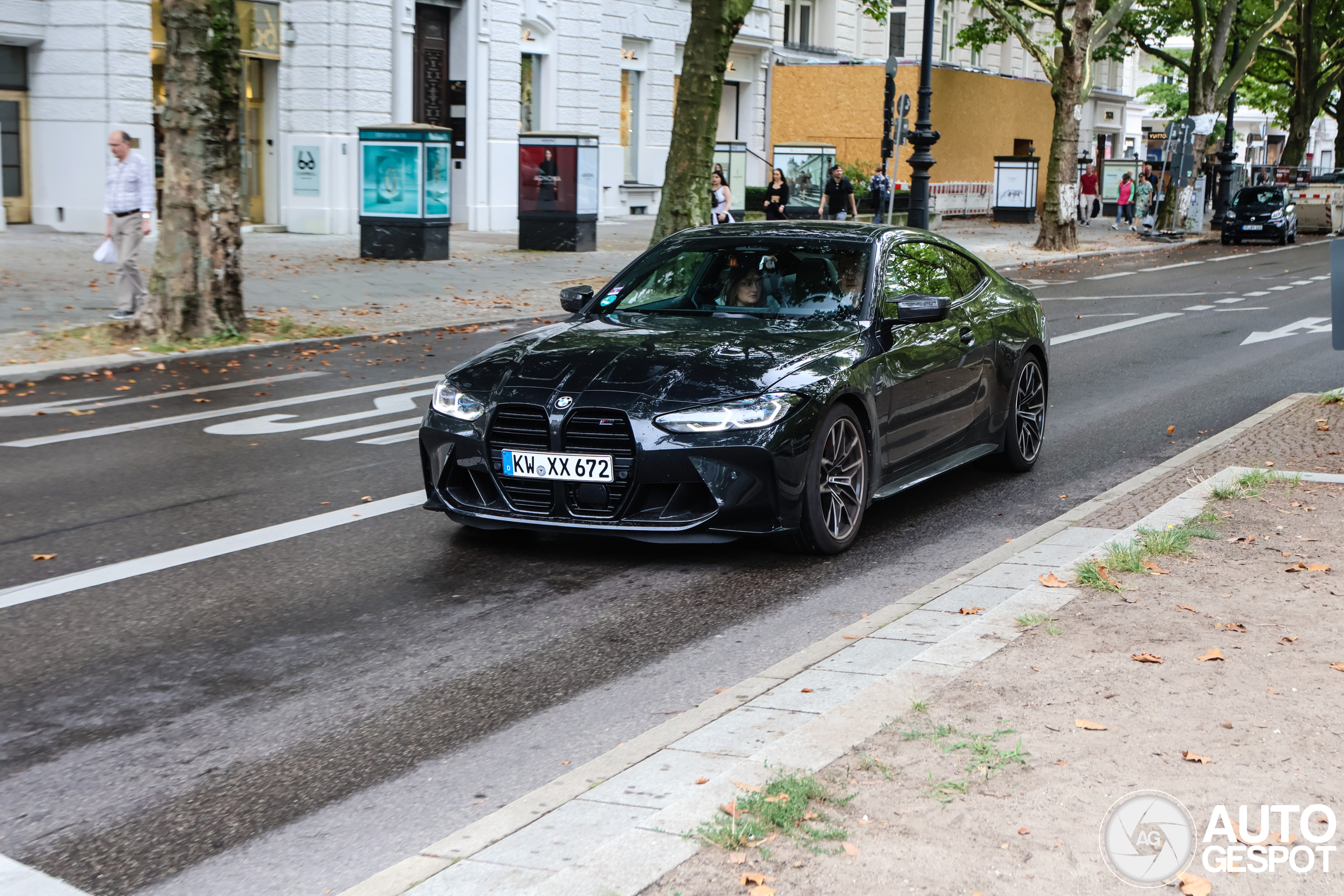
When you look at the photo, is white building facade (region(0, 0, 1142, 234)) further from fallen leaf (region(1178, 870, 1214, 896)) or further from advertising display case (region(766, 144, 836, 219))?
fallen leaf (region(1178, 870, 1214, 896))

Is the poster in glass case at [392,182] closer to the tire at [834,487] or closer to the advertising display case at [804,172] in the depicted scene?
the advertising display case at [804,172]

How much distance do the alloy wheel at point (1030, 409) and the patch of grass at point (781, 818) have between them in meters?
5.49

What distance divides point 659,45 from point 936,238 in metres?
32.6

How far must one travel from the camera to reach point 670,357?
6.76 meters

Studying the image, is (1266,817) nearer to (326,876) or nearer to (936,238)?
(326,876)

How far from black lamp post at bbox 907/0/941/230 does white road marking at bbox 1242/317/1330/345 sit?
1009 centimetres

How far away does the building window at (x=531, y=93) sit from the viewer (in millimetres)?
34531

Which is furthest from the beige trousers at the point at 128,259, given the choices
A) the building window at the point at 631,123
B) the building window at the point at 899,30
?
the building window at the point at 899,30

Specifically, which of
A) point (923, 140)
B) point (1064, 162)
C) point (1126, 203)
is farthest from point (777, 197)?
point (1126, 203)

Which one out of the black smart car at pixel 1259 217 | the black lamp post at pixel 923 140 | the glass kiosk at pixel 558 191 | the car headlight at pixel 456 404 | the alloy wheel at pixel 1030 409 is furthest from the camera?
the black smart car at pixel 1259 217

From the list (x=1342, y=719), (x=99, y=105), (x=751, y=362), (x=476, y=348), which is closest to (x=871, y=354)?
(x=751, y=362)

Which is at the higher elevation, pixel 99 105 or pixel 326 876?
pixel 99 105

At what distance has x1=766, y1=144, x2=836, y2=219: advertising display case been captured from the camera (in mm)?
35000

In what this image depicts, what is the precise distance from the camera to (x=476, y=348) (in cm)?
1513
